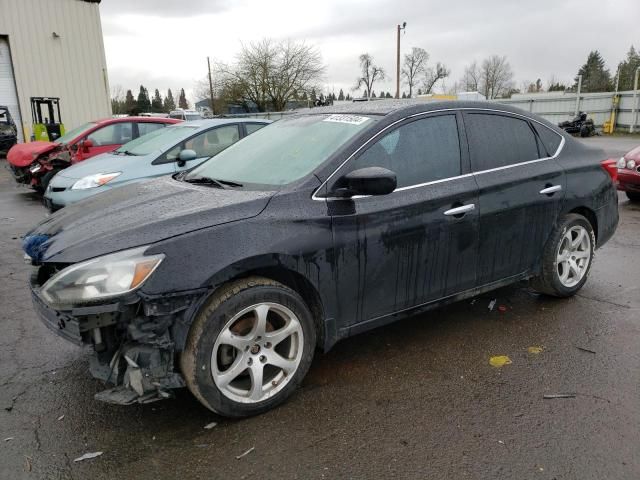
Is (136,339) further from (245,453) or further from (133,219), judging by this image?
(245,453)

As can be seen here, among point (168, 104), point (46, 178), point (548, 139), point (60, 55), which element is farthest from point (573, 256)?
point (168, 104)

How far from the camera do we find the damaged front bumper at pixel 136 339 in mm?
2357

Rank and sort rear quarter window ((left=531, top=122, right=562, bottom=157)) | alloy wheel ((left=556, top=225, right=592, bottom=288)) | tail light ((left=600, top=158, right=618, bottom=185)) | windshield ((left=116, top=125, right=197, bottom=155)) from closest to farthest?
rear quarter window ((left=531, top=122, right=562, bottom=157)) < alloy wheel ((left=556, top=225, right=592, bottom=288)) < tail light ((left=600, top=158, right=618, bottom=185)) < windshield ((left=116, top=125, right=197, bottom=155))

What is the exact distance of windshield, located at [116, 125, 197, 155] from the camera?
7162 mm

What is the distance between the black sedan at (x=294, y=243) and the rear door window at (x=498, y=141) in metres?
0.01

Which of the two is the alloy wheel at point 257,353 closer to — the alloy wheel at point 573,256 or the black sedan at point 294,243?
the black sedan at point 294,243

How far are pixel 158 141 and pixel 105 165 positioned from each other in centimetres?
82

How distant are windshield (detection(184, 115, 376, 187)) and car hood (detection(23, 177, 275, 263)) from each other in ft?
0.86

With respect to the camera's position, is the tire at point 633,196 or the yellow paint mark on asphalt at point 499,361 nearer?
the yellow paint mark on asphalt at point 499,361

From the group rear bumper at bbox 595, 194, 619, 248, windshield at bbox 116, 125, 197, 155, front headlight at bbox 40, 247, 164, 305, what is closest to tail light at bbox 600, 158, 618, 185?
rear bumper at bbox 595, 194, 619, 248

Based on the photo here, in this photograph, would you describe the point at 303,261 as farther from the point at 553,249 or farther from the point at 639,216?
the point at 639,216

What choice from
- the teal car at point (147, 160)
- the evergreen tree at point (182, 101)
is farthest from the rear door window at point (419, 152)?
the evergreen tree at point (182, 101)

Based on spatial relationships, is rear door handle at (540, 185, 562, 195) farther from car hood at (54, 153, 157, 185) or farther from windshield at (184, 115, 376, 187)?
car hood at (54, 153, 157, 185)

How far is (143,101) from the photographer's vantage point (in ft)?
285
